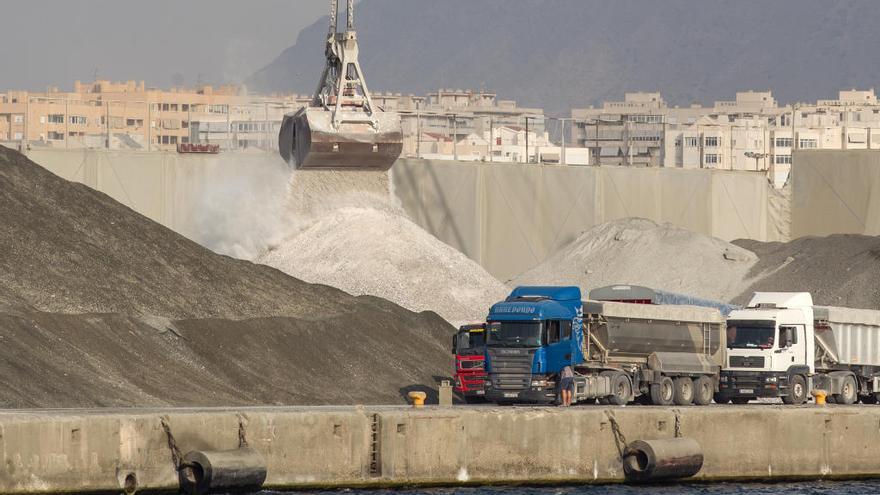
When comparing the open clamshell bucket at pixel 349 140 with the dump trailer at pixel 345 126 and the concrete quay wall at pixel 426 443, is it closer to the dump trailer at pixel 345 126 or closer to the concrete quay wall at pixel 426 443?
the dump trailer at pixel 345 126

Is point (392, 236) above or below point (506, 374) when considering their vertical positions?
above

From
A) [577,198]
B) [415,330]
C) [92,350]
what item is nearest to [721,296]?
[577,198]

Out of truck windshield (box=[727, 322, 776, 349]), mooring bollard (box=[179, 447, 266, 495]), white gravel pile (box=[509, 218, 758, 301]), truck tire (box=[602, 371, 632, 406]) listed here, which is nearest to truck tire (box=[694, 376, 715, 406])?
truck windshield (box=[727, 322, 776, 349])

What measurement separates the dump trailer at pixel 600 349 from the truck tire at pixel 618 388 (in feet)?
0.08

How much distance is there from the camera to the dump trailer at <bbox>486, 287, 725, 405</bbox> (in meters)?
38.2

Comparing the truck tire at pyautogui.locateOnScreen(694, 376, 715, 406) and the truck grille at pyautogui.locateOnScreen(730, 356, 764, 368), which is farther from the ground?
the truck grille at pyautogui.locateOnScreen(730, 356, 764, 368)

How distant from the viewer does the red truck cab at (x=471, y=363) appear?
41188 millimetres

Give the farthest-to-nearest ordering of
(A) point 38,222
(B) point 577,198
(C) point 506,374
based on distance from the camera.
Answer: (B) point 577,198 → (A) point 38,222 → (C) point 506,374

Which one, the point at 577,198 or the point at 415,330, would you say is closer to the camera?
the point at 415,330

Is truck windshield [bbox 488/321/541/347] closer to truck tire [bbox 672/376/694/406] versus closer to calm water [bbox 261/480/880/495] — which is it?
truck tire [bbox 672/376/694/406]

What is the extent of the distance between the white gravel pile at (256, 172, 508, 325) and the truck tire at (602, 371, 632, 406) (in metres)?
22.6

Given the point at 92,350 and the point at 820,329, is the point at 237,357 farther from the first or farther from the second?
the point at 820,329

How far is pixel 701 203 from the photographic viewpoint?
9450 centimetres

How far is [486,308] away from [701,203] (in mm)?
32349
